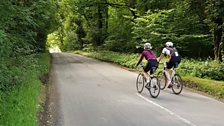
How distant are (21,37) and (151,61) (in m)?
5.15

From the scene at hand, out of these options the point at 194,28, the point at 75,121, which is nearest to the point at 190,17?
the point at 194,28

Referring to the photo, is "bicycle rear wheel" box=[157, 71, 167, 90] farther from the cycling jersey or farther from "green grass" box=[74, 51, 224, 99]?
"green grass" box=[74, 51, 224, 99]

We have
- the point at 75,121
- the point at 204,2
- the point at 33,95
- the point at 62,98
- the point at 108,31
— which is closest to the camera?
the point at 75,121

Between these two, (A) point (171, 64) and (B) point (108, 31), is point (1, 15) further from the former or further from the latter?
(B) point (108, 31)

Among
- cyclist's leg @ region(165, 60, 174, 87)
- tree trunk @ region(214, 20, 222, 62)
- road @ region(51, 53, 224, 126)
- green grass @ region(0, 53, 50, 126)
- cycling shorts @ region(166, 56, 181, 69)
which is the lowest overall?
road @ region(51, 53, 224, 126)

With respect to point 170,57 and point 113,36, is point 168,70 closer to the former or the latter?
point 170,57

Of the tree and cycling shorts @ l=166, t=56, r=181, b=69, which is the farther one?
the tree

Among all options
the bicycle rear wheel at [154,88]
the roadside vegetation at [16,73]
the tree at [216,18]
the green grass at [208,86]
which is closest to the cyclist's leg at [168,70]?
the bicycle rear wheel at [154,88]

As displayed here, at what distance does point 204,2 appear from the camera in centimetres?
2345

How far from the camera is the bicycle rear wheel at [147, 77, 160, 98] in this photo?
45.6 feet

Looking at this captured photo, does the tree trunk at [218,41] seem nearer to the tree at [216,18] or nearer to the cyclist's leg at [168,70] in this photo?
the tree at [216,18]

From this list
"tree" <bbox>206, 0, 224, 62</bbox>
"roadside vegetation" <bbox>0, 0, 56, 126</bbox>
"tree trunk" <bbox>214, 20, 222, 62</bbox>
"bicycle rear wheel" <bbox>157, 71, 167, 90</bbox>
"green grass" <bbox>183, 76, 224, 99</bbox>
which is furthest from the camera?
"tree trunk" <bbox>214, 20, 222, 62</bbox>

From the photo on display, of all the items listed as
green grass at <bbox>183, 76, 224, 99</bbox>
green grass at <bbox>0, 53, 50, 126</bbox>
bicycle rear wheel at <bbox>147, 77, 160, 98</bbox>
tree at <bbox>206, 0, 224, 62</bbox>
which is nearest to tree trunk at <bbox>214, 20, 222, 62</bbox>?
tree at <bbox>206, 0, 224, 62</bbox>

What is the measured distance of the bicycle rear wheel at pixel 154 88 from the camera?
45.6 ft
